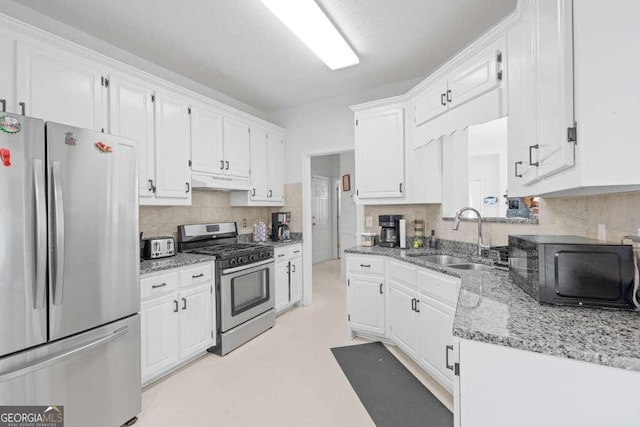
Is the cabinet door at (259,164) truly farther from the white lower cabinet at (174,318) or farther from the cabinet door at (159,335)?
the cabinet door at (159,335)

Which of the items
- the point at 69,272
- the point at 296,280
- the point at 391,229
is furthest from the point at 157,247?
the point at 391,229

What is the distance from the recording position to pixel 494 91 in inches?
72.4

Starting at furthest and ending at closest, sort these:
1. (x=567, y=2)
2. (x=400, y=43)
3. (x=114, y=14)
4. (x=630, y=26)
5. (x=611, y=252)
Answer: (x=400, y=43) < (x=114, y=14) < (x=611, y=252) < (x=567, y=2) < (x=630, y=26)

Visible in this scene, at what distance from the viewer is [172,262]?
7.64 ft

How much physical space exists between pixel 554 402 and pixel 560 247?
0.61m

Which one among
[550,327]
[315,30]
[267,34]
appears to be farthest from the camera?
[267,34]

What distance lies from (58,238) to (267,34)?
6.92ft

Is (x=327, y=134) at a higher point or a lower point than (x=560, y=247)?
higher

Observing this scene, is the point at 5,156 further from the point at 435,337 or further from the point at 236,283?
the point at 435,337

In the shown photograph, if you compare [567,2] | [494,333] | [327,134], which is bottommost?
[494,333]

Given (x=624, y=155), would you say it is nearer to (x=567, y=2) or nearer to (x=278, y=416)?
(x=567, y=2)

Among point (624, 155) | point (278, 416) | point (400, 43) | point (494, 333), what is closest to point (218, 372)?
point (278, 416)

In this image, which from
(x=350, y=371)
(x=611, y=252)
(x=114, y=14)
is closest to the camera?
(x=611, y=252)

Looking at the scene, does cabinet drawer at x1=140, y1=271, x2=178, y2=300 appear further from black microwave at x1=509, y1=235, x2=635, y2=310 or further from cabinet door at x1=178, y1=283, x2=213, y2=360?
black microwave at x1=509, y1=235, x2=635, y2=310
